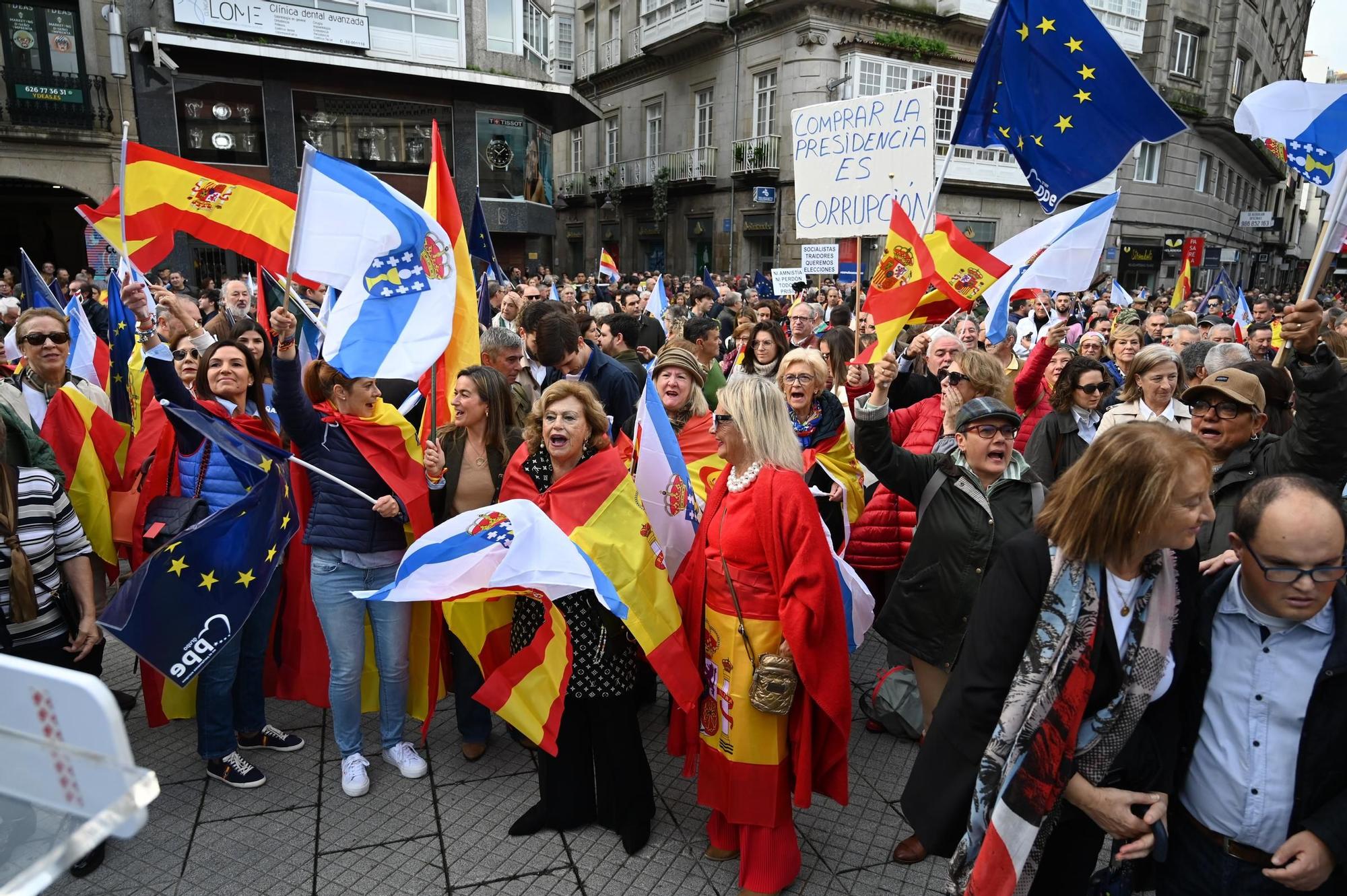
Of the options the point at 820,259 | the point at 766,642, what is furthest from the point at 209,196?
the point at 820,259

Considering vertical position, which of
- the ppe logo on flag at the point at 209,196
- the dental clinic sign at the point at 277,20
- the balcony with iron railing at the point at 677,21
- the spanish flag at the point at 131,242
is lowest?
the spanish flag at the point at 131,242

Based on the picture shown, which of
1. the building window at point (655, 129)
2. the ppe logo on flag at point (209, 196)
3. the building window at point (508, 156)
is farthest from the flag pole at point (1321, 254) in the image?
the building window at point (655, 129)

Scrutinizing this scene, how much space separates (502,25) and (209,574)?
2095 cm

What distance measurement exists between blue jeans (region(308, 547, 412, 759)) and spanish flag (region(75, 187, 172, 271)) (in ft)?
6.90

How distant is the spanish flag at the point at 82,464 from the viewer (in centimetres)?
438

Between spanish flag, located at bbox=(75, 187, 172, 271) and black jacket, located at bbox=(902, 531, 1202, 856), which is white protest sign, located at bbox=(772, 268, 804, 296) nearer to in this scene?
spanish flag, located at bbox=(75, 187, 172, 271)

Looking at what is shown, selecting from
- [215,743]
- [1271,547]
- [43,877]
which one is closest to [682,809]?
[215,743]

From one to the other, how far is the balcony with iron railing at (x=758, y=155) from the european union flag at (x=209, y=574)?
2388cm

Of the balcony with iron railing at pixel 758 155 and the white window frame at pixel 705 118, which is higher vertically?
Answer: the white window frame at pixel 705 118

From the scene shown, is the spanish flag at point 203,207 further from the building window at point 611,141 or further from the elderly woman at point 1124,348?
the building window at point 611,141

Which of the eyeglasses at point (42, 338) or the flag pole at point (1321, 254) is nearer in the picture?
the flag pole at point (1321, 254)

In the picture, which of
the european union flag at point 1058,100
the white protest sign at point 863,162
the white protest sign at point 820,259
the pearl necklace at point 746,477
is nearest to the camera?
the pearl necklace at point 746,477

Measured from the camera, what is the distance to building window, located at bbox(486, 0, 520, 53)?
20.8 m

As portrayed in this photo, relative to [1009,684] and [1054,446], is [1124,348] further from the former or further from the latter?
[1009,684]
